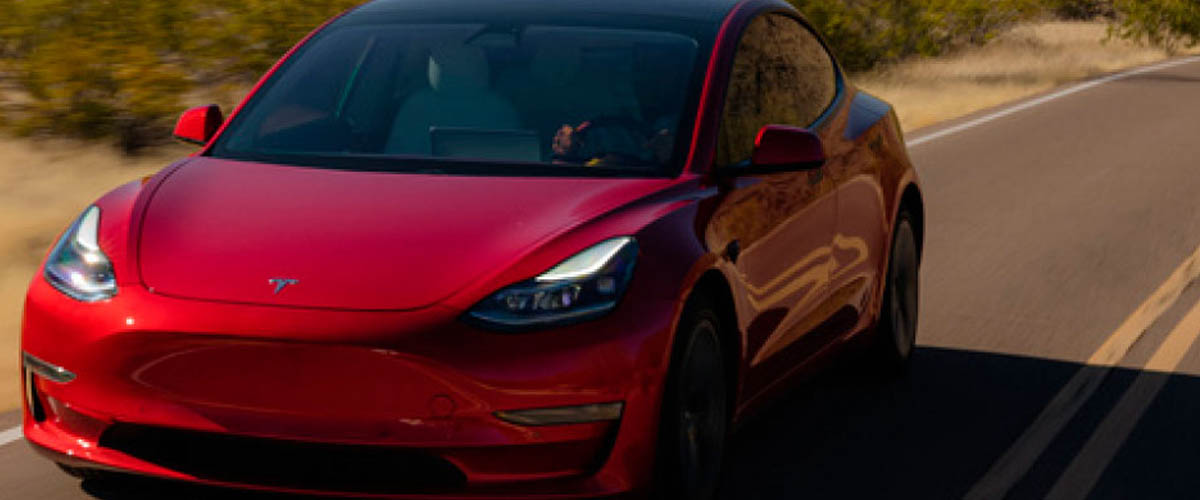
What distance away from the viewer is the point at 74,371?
4777 millimetres

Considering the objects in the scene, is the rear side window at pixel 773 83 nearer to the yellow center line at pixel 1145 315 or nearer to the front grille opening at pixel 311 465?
the front grille opening at pixel 311 465

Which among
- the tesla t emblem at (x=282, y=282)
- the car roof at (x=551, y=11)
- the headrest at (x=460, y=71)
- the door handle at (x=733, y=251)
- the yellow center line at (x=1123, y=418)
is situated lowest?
the yellow center line at (x=1123, y=418)

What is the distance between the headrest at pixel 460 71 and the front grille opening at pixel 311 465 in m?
1.82

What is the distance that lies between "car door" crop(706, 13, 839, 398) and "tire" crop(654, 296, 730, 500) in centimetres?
20

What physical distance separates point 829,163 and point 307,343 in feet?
8.35

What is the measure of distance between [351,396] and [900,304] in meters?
3.59

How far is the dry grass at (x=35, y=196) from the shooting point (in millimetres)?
8188

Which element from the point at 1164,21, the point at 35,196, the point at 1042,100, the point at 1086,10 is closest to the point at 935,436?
the point at 35,196

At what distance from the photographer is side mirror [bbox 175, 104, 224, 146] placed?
20.2 ft

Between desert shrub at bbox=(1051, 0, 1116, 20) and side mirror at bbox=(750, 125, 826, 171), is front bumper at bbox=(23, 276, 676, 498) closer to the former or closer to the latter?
side mirror at bbox=(750, 125, 826, 171)

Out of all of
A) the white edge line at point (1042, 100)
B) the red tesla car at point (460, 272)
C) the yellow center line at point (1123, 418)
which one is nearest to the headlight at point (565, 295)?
the red tesla car at point (460, 272)

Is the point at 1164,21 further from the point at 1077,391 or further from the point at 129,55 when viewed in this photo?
the point at 1077,391

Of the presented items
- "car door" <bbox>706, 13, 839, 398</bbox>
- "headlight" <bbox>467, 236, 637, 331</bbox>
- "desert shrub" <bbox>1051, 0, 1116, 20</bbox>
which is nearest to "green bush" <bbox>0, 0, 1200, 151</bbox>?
"car door" <bbox>706, 13, 839, 398</bbox>

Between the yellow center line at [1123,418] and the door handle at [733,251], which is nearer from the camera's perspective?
the door handle at [733,251]
